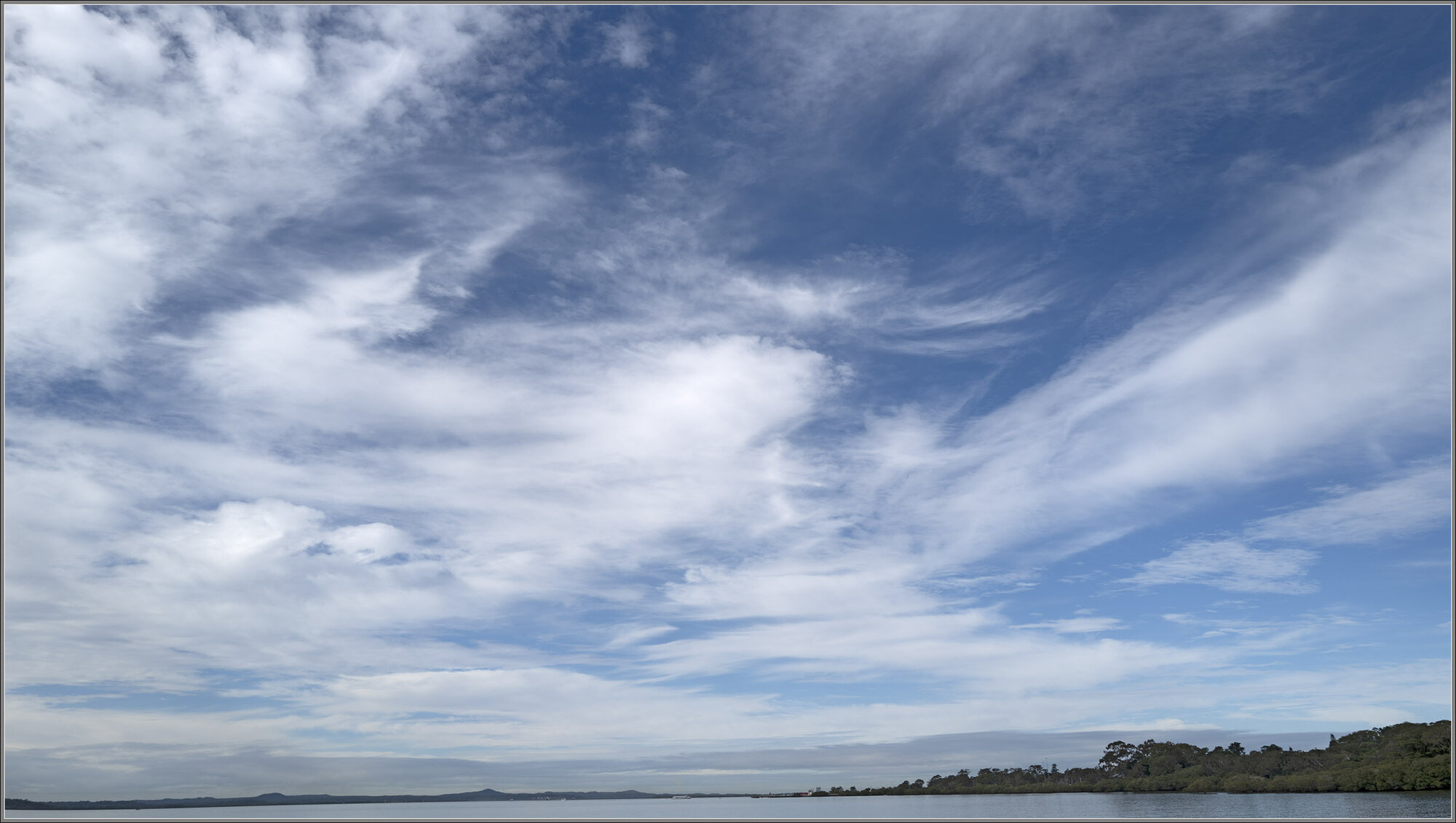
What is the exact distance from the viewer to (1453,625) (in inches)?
1868

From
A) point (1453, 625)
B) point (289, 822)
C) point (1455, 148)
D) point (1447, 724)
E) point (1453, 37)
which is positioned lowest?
point (289, 822)

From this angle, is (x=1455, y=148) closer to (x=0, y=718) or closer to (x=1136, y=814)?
(x=0, y=718)

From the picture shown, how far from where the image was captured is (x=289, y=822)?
638 feet

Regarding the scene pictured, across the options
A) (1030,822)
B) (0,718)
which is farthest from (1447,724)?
(0,718)

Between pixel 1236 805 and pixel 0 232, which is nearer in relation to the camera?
pixel 0 232

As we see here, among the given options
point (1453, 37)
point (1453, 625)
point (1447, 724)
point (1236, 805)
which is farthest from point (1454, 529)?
point (1447, 724)

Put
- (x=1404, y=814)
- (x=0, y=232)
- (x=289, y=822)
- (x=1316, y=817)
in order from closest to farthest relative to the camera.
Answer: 1. (x=0, y=232)
2. (x=1404, y=814)
3. (x=1316, y=817)
4. (x=289, y=822)

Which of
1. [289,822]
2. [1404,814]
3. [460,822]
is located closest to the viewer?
[1404,814]

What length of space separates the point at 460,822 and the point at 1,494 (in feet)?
474

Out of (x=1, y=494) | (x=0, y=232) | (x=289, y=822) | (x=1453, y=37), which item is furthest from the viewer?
(x=289, y=822)

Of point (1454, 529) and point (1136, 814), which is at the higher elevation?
point (1454, 529)

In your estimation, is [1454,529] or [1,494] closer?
[1454,529]

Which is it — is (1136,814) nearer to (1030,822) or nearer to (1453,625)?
(1030,822)

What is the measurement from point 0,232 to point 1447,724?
842 feet
